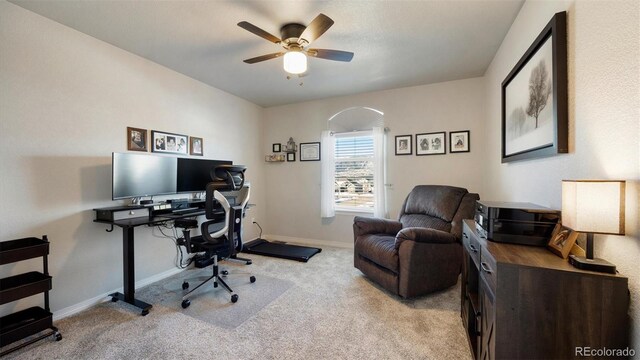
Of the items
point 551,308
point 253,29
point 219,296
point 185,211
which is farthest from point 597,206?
point 185,211

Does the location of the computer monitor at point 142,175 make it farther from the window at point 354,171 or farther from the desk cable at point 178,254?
the window at point 354,171

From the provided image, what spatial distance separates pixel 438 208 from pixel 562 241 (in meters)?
1.79

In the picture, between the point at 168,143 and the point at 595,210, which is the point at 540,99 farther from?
the point at 168,143

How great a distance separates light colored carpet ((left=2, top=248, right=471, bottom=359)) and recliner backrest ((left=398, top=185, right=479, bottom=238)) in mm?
691

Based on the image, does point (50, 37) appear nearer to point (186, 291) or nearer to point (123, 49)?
Result: point (123, 49)

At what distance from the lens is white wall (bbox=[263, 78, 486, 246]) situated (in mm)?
3535

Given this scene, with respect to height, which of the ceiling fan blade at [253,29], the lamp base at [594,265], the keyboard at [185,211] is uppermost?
the ceiling fan blade at [253,29]

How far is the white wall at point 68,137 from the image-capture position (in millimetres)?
1999

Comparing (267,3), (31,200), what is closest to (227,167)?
(267,3)

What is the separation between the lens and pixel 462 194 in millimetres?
2922

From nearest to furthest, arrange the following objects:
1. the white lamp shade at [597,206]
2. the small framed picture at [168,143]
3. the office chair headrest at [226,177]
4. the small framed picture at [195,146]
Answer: the white lamp shade at [597,206]
the office chair headrest at [226,177]
the small framed picture at [168,143]
the small framed picture at [195,146]

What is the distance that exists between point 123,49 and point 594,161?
386 cm

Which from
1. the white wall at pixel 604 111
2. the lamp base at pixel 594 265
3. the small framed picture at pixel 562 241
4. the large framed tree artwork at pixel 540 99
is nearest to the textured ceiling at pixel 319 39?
the large framed tree artwork at pixel 540 99

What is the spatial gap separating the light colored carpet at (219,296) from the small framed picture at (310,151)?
7.15 feet
